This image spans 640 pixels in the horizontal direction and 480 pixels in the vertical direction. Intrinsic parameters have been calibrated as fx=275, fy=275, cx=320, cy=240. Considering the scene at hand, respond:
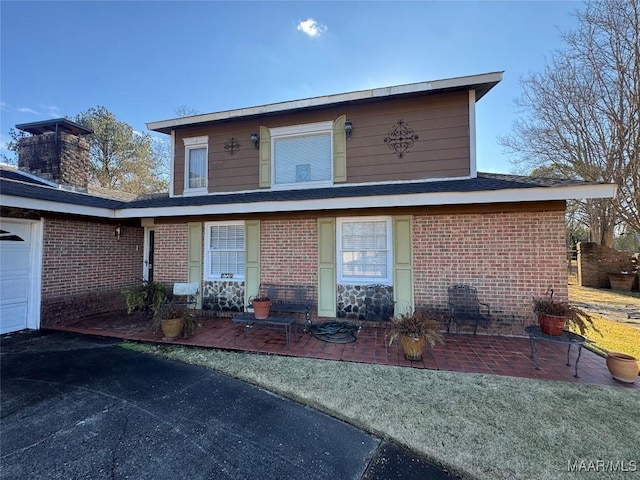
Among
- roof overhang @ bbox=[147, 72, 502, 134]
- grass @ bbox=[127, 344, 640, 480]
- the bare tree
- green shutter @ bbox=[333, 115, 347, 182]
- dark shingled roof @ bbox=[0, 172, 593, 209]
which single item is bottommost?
grass @ bbox=[127, 344, 640, 480]

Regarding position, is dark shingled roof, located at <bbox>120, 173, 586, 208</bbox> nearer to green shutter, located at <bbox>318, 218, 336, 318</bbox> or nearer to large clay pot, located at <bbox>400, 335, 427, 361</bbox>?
green shutter, located at <bbox>318, 218, 336, 318</bbox>

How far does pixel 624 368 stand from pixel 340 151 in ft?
19.5

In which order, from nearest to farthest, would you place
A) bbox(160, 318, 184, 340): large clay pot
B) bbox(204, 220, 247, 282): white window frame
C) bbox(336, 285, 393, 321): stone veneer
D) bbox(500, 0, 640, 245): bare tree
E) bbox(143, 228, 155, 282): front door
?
bbox(160, 318, 184, 340): large clay pot → bbox(336, 285, 393, 321): stone veneer → bbox(204, 220, 247, 282): white window frame → bbox(143, 228, 155, 282): front door → bbox(500, 0, 640, 245): bare tree

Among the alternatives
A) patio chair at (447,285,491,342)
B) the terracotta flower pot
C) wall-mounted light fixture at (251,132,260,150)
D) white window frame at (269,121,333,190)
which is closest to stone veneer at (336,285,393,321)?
patio chair at (447,285,491,342)

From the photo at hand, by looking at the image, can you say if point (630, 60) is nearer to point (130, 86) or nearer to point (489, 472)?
point (489, 472)

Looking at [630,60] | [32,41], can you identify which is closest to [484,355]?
[32,41]

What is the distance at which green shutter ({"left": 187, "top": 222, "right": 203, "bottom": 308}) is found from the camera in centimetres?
703

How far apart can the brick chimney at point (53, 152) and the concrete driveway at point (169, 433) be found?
691 centimetres

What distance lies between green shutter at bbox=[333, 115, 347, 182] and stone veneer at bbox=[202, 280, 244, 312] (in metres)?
3.55

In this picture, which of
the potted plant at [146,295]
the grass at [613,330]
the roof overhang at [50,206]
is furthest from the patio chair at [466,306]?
the roof overhang at [50,206]

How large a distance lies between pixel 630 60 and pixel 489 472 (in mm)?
15759

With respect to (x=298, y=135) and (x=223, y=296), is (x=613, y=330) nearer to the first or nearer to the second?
(x=298, y=135)

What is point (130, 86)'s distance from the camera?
1053 centimetres

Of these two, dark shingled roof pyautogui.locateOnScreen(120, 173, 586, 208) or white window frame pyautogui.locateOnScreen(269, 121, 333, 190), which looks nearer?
dark shingled roof pyautogui.locateOnScreen(120, 173, 586, 208)
